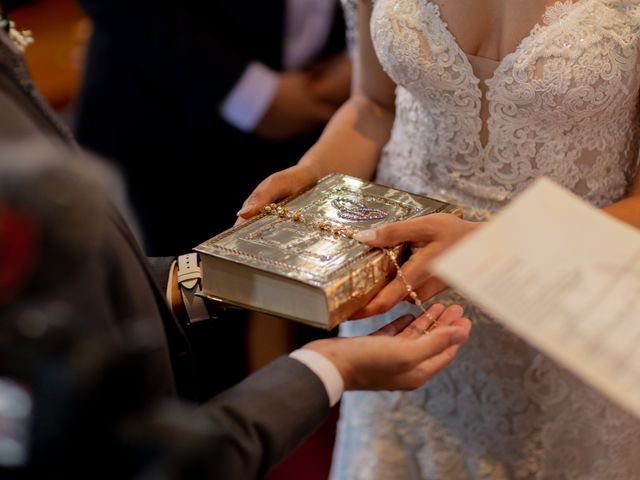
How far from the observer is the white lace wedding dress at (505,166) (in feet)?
3.80

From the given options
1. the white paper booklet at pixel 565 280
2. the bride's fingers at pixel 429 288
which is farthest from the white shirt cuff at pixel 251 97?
the white paper booklet at pixel 565 280

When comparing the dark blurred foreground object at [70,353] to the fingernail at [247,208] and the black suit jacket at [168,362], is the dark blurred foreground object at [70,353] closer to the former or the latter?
the black suit jacket at [168,362]

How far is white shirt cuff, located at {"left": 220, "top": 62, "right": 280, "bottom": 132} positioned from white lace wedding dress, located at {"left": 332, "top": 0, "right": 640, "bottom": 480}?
61cm

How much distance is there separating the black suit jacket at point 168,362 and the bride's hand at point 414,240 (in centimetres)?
16

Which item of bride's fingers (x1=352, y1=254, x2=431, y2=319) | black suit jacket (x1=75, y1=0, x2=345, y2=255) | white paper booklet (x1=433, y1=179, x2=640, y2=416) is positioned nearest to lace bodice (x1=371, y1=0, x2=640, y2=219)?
bride's fingers (x1=352, y1=254, x2=431, y2=319)

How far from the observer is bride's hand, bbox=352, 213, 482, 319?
1.02m

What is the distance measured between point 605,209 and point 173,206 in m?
1.13

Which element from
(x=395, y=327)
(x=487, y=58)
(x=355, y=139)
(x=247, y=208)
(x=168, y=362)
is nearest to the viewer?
(x=168, y=362)

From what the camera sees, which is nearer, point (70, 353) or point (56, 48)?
point (70, 353)

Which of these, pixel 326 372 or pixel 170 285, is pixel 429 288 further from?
pixel 170 285

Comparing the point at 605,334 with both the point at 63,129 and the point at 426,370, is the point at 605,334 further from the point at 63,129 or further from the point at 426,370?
the point at 63,129

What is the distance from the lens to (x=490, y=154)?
50.6 inches

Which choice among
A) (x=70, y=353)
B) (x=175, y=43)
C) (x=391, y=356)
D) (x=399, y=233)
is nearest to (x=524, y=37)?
(x=399, y=233)

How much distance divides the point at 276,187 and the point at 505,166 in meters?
0.37
